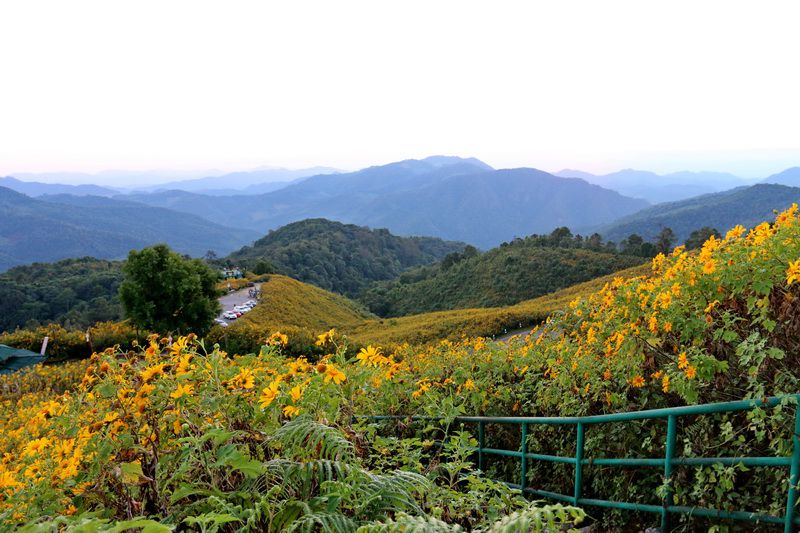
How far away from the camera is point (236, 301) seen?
3703 centimetres

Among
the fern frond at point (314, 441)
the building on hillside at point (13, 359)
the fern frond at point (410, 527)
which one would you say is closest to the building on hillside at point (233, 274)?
the building on hillside at point (13, 359)

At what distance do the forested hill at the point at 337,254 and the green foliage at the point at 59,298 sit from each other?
19737 mm

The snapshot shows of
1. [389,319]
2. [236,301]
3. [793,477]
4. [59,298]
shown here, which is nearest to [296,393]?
[793,477]

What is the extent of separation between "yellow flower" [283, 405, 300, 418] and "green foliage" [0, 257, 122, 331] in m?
53.7

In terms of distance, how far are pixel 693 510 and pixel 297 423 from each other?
1765 millimetres

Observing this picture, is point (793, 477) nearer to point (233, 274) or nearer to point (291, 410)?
point (291, 410)

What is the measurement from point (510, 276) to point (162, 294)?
38.9 m

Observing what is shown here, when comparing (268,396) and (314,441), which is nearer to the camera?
(314,441)

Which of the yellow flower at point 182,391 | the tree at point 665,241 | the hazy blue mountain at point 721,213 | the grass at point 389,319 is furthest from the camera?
the hazy blue mountain at point 721,213

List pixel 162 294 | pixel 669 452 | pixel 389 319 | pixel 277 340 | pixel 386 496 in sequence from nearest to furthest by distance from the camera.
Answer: pixel 386 496 → pixel 669 452 → pixel 277 340 → pixel 162 294 → pixel 389 319

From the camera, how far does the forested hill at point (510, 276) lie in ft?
159

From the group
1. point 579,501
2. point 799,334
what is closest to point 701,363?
point 799,334

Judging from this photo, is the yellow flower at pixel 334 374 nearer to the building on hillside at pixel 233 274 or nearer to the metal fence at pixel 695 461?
the metal fence at pixel 695 461

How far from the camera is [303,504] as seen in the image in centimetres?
159
